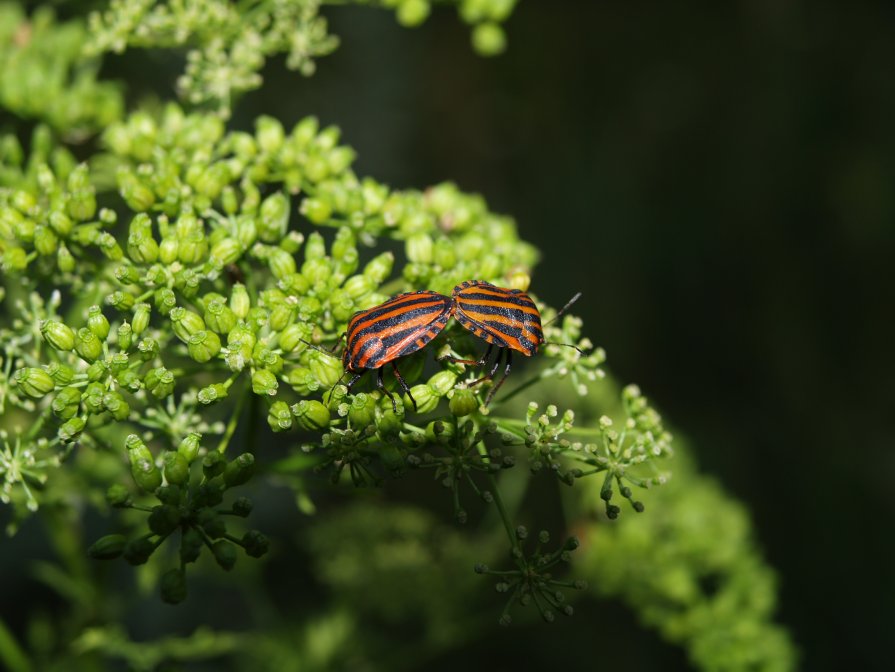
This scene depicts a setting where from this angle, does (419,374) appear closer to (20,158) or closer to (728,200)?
(20,158)

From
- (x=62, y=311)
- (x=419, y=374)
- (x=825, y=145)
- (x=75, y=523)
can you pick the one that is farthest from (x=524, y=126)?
(x=419, y=374)

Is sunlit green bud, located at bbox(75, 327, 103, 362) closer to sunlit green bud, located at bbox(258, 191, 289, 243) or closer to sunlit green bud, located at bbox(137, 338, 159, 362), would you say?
sunlit green bud, located at bbox(137, 338, 159, 362)

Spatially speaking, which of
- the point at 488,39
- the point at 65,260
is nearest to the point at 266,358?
the point at 65,260

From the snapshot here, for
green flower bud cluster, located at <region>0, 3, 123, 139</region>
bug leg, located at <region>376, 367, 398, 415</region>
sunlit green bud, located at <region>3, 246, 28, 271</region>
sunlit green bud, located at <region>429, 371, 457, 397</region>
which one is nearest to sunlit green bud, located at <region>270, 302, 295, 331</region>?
bug leg, located at <region>376, 367, 398, 415</region>

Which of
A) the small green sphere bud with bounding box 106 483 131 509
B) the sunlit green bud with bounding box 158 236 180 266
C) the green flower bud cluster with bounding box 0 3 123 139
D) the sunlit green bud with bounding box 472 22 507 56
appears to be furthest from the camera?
the sunlit green bud with bounding box 472 22 507 56

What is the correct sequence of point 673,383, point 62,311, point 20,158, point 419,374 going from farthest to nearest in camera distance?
point 673,383 < point 62,311 < point 20,158 < point 419,374

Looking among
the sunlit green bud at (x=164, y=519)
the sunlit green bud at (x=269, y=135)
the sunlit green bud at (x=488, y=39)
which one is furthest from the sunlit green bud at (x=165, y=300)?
the sunlit green bud at (x=488, y=39)
